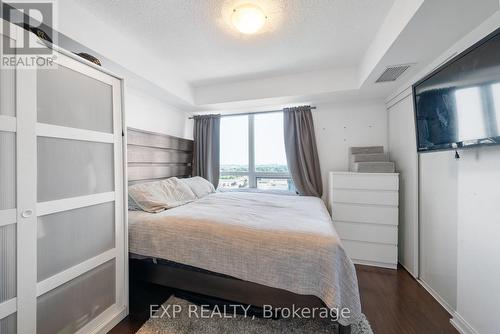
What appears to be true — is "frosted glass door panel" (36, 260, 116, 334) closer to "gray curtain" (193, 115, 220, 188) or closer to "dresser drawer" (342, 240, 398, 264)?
"gray curtain" (193, 115, 220, 188)

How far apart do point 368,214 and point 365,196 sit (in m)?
0.22

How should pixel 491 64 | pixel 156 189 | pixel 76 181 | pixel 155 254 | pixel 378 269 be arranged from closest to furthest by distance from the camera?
1. pixel 491 64
2. pixel 76 181
3. pixel 155 254
4. pixel 156 189
5. pixel 378 269

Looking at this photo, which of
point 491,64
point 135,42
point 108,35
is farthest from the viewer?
point 135,42

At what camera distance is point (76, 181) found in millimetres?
1248

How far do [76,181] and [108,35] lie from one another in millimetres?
1384

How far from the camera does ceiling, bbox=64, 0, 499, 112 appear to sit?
55.9 inches

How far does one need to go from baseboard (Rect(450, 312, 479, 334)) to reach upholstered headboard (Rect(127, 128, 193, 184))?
3263mm

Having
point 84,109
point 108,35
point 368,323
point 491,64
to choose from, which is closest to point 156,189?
point 84,109

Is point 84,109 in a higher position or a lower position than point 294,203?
higher

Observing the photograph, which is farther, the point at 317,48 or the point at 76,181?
the point at 317,48

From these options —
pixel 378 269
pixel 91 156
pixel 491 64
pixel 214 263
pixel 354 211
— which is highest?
pixel 491 64

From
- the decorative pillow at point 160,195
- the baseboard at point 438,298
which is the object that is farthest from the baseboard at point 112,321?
the baseboard at point 438,298

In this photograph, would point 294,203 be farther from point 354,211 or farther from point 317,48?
point 317,48

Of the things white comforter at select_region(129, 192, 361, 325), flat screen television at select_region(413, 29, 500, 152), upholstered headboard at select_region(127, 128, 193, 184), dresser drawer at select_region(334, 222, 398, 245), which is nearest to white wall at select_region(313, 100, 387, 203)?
dresser drawer at select_region(334, 222, 398, 245)
